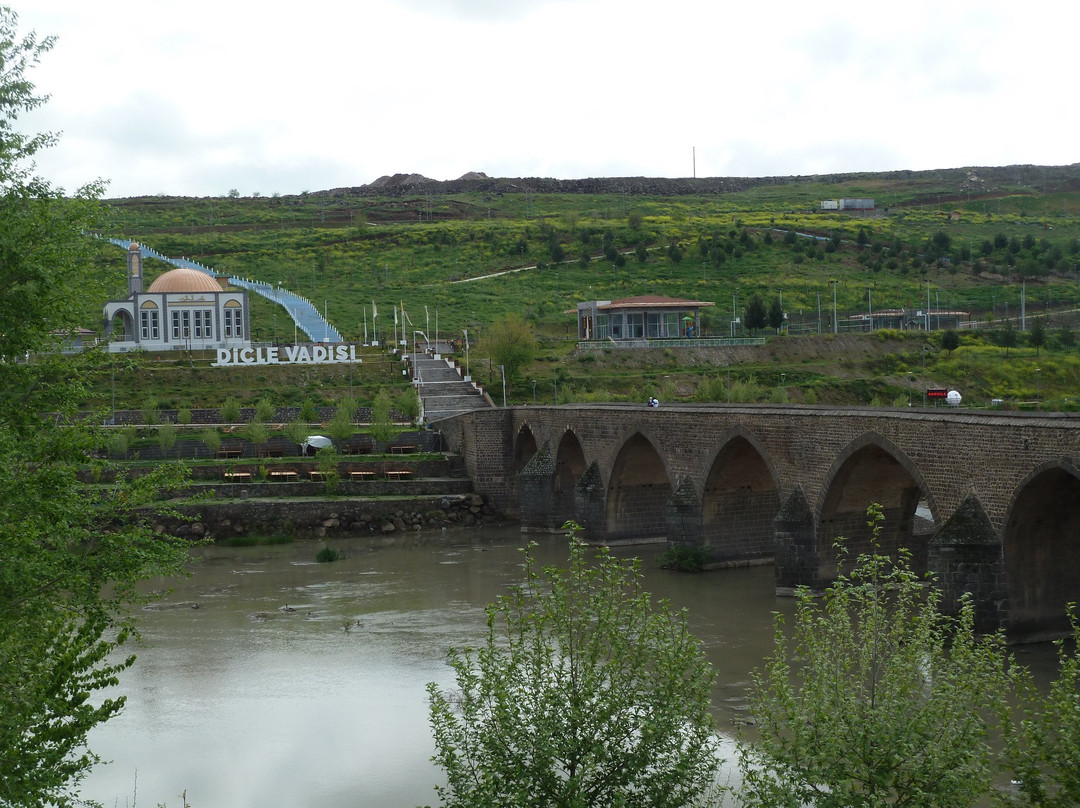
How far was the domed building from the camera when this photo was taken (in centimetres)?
6656

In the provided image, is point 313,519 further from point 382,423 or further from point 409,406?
point 409,406

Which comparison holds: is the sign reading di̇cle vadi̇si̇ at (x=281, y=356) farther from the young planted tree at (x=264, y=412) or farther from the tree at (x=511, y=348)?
the young planted tree at (x=264, y=412)

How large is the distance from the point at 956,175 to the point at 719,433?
138329 millimetres

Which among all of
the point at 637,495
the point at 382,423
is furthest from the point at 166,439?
the point at 637,495

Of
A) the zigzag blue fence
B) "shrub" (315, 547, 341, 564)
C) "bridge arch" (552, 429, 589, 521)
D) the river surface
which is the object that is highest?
the zigzag blue fence

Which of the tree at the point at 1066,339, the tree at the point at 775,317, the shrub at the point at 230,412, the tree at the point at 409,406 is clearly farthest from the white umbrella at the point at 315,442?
the tree at the point at 1066,339

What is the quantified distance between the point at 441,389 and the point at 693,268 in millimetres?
39047

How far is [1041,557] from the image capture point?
20.3 meters

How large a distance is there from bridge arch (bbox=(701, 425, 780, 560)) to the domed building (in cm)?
4071

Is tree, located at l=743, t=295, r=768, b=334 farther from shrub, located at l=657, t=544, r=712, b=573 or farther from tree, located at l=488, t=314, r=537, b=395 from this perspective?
shrub, located at l=657, t=544, r=712, b=573

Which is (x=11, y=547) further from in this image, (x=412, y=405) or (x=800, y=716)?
(x=412, y=405)

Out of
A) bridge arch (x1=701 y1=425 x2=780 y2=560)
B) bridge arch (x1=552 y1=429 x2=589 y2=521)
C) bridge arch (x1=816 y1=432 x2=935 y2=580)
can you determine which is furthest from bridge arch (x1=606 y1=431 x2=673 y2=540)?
bridge arch (x1=816 y1=432 x2=935 y2=580)

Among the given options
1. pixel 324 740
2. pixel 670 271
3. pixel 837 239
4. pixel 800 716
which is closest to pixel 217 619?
pixel 324 740

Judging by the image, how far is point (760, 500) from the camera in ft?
99.6
